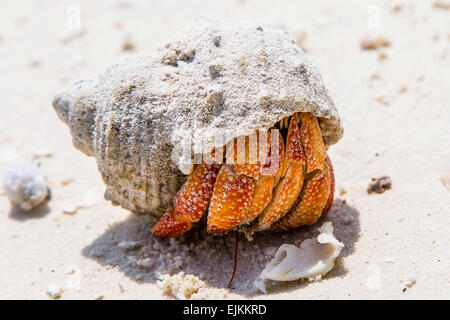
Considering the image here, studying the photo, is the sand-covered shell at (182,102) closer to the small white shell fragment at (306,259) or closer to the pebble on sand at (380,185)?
the pebble on sand at (380,185)

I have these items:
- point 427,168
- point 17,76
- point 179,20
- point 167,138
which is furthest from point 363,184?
point 17,76

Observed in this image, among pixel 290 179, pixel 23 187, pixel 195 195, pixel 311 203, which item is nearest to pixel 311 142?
pixel 290 179

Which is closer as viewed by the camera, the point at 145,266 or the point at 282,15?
the point at 145,266

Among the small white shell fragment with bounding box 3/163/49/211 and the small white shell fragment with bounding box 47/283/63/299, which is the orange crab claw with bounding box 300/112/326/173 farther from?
the small white shell fragment with bounding box 3/163/49/211

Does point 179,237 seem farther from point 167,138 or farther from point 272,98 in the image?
point 272,98

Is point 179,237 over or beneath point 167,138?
beneath
